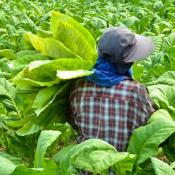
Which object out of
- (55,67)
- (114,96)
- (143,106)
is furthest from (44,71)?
(143,106)

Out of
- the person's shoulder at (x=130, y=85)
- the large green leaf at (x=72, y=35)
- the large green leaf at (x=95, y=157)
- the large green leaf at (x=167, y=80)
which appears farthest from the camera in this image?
the large green leaf at (x=167, y=80)

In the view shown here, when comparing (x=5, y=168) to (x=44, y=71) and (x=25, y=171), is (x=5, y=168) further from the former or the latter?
(x=44, y=71)

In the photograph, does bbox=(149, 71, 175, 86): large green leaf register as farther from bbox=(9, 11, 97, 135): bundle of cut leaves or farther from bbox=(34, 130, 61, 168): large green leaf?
bbox=(34, 130, 61, 168): large green leaf

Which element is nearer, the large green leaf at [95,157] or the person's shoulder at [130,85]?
the large green leaf at [95,157]

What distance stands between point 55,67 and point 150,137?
619mm

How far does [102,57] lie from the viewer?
10.6 ft

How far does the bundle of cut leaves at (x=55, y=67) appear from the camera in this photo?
3271 mm

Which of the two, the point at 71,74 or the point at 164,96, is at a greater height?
the point at 71,74

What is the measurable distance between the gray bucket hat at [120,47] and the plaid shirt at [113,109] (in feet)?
0.39

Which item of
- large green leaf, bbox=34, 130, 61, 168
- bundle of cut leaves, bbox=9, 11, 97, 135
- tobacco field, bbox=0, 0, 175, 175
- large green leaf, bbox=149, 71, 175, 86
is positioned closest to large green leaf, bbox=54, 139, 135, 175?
tobacco field, bbox=0, 0, 175, 175

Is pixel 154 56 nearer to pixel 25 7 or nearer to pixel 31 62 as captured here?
pixel 31 62

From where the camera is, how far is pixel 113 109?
3137mm

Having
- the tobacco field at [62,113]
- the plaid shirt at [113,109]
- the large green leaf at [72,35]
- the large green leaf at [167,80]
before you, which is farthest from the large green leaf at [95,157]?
the large green leaf at [167,80]

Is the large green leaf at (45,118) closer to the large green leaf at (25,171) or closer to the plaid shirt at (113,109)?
the plaid shirt at (113,109)
